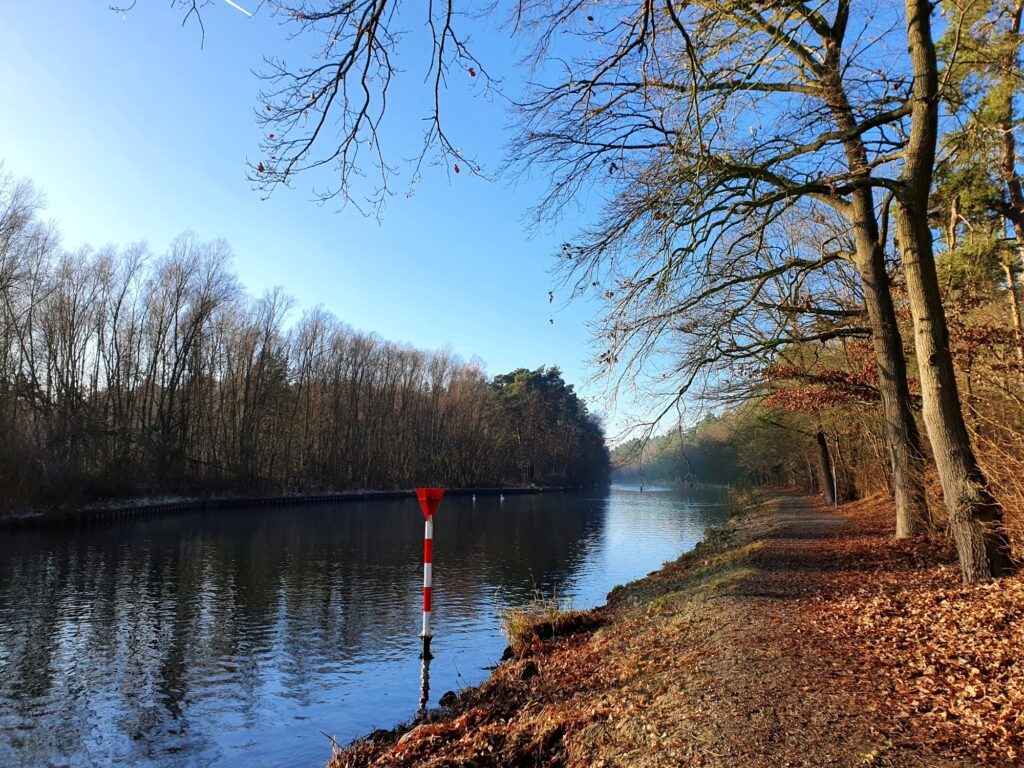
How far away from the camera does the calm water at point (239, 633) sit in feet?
24.1

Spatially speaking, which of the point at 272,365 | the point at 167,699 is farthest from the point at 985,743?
the point at 272,365

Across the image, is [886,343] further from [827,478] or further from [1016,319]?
[827,478]

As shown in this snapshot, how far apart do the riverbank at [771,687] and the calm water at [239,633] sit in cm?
222

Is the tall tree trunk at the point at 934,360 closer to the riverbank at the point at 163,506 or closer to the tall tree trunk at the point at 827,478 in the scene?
the tall tree trunk at the point at 827,478

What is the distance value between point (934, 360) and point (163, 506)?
131 ft

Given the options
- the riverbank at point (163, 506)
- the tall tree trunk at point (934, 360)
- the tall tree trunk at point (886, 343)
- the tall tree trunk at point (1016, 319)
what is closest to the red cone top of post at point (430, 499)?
the tall tree trunk at point (934, 360)

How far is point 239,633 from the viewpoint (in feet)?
38.3

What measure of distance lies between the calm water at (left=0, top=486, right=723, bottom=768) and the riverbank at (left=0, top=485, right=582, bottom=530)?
10.9 ft

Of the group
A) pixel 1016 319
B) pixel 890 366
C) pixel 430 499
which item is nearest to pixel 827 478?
pixel 1016 319

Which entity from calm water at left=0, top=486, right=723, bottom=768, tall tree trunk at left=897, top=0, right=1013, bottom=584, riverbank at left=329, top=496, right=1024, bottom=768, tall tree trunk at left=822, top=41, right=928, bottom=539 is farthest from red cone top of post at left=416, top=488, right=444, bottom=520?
tall tree trunk at left=822, top=41, right=928, bottom=539

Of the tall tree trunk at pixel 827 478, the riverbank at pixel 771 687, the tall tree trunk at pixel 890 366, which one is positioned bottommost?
the riverbank at pixel 771 687

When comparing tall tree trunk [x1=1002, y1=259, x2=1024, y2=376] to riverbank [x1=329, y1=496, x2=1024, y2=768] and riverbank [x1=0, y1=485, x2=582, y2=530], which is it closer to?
riverbank [x1=329, y1=496, x2=1024, y2=768]

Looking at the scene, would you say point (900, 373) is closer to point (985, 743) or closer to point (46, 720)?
point (985, 743)

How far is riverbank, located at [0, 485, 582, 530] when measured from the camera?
27.2 meters
